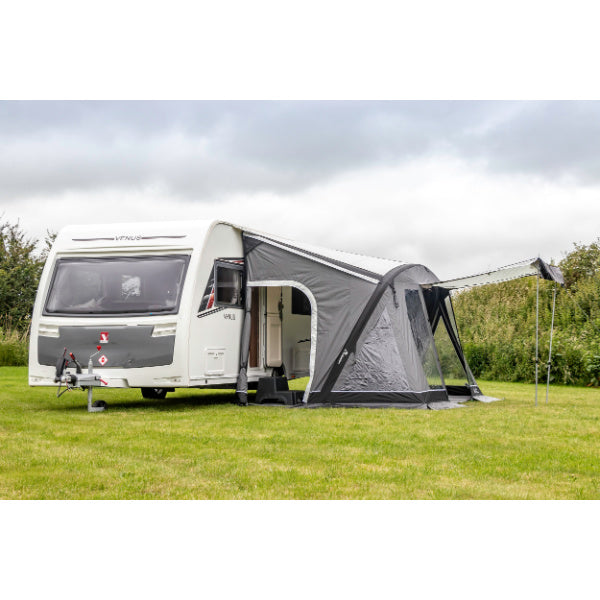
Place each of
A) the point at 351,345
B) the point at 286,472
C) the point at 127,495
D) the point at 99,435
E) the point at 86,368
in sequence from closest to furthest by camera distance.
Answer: the point at 127,495 < the point at 286,472 < the point at 99,435 < the point at 86,368 < the point at 351,345

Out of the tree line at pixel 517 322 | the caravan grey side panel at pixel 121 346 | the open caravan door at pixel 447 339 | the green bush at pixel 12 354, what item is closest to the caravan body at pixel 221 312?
the caravan grey side panel at pixel 121 346

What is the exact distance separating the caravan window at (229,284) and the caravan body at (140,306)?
0.02 meters

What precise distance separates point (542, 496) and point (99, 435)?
4535 mm

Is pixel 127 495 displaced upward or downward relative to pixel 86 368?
downward

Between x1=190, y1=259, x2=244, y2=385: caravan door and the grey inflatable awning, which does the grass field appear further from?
the grey inflatable awning

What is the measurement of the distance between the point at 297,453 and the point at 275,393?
15.2 feet

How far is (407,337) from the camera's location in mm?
11352

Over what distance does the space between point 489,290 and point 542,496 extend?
1980 cm

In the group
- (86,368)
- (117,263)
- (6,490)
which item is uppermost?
(117,263)

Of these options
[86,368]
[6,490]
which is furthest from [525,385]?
[6,490]

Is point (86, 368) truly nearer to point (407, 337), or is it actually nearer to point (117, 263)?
point (117, 263)

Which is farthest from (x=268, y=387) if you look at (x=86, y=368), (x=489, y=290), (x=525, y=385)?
(x=489, y=290)

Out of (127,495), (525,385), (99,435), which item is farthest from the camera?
(525,385)

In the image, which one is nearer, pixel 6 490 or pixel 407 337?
pixel 6 490
